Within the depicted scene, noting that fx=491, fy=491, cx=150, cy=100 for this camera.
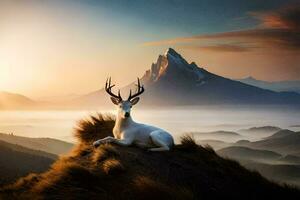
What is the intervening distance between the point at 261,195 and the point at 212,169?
58 cm

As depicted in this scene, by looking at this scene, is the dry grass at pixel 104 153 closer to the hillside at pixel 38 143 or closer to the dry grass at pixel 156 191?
the dry grass at pixel 156 191

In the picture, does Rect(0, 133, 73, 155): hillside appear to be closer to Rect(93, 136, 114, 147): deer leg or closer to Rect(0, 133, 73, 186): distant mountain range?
Rect(0, 133, 73, 186): distant mountain range

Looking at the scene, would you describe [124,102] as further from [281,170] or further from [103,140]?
[281,170]

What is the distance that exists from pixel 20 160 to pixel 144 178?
4950 millimetres

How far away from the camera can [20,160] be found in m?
8.44

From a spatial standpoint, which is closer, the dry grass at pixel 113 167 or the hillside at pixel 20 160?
the dry grass at pixel 113 167

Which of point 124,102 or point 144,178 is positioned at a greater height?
point 124,102

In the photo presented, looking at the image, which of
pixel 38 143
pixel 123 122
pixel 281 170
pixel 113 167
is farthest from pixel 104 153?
pixel 281 170

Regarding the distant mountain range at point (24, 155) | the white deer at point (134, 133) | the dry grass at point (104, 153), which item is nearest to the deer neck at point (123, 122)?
the white deer at point (134, 133)

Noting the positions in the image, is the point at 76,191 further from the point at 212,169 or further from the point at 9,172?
the point at 9,172

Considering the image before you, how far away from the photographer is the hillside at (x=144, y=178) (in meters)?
4.06

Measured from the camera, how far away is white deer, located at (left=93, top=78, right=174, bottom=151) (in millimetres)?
4910

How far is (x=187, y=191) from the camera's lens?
3.90m

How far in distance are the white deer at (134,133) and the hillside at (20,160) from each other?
76.5 inches
